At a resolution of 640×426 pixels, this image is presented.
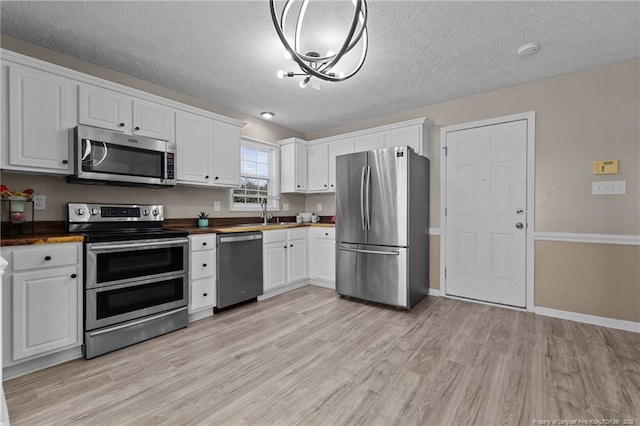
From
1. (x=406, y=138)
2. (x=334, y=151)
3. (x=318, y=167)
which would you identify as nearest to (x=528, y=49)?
(x=406, y=138)

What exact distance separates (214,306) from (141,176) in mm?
1506

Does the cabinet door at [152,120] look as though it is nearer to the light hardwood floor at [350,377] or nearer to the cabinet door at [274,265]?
the cabinet door at [274,265]

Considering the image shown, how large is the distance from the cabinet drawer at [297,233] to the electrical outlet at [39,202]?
2457 mm

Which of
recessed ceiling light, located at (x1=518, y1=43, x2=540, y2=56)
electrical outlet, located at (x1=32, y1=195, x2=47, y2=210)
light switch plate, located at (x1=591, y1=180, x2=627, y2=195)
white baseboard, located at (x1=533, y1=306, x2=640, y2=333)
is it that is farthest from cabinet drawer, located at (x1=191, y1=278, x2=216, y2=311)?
light switch plate, located at (x1=591, y1=180, x2=627, y2=195)

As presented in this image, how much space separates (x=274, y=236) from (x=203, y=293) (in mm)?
1122

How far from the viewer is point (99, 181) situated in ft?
8.56

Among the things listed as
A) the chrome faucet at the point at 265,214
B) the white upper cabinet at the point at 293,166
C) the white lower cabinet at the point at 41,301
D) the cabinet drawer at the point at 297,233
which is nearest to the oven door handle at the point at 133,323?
the white lower cabinet at the point at 41,301

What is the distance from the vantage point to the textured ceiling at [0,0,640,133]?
206cm

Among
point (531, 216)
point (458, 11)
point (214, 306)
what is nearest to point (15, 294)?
point (214, 306)

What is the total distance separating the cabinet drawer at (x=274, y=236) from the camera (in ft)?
12.1

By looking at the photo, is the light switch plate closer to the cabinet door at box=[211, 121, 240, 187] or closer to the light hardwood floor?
the light hardwood floor

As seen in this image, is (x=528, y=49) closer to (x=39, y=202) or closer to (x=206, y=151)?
(x=206, y=151)

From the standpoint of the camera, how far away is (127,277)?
2461mm

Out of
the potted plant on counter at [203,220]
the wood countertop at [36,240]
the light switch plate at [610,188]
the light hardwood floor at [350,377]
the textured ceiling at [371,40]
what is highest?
the textured ceiling at [371,40]
